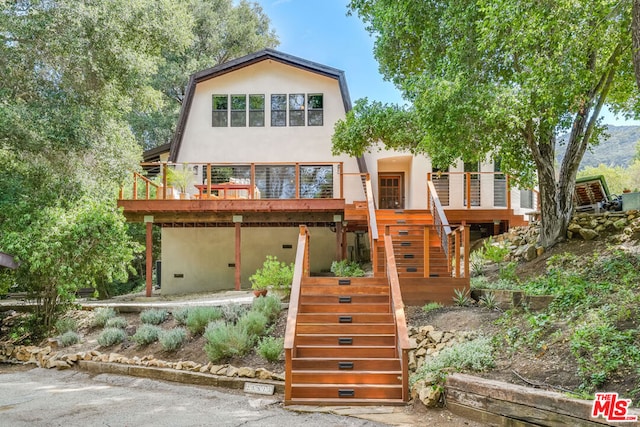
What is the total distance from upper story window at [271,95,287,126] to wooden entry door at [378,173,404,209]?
12.4 feet

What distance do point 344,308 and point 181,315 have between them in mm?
3316

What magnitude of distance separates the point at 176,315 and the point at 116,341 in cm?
110

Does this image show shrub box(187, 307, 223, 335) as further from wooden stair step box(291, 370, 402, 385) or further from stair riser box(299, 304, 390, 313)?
wooden stair step box(291, 370, 402, 385)

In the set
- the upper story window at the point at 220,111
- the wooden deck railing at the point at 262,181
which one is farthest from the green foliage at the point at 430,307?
the upper story window at the point at 220,111

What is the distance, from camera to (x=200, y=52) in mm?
25109

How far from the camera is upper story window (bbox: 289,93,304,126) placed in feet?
51.4

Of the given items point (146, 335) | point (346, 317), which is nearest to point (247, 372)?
point (346, 317)

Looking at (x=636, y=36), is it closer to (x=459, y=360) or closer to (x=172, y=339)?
(x=459, y=360)

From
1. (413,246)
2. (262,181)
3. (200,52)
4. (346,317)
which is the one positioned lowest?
(346,317)

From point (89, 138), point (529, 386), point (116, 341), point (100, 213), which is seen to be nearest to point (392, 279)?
point (529, 386)

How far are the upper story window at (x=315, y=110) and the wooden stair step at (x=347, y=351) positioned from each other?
1026 cm

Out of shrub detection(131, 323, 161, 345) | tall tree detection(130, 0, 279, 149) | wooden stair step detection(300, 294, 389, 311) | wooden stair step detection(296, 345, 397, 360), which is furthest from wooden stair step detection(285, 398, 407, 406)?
tall tree detection(130, 0, 279, 149)

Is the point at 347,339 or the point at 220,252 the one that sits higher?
the point at 220,252

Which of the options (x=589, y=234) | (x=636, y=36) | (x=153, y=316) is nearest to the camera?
(x=636, y=36)
